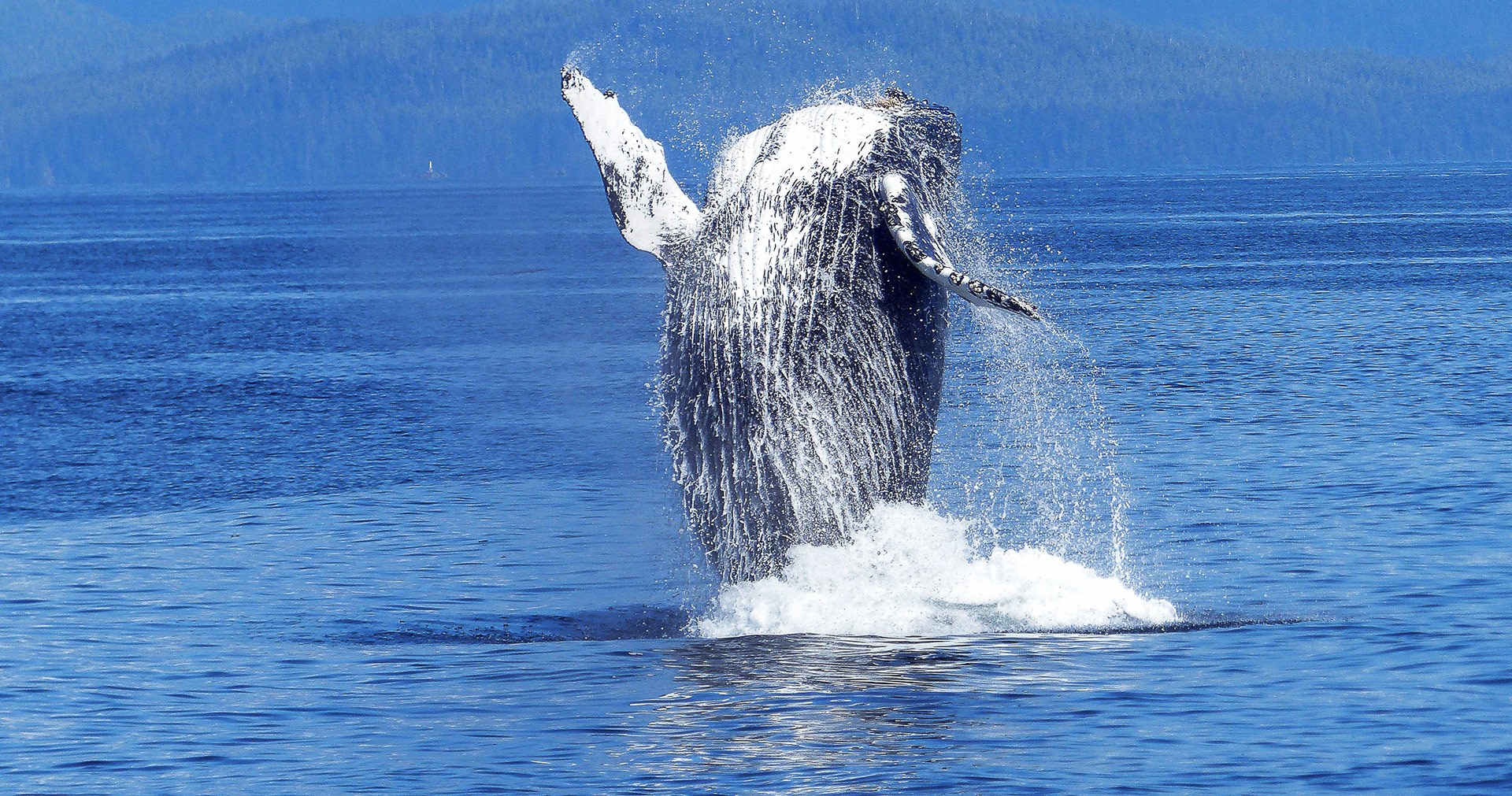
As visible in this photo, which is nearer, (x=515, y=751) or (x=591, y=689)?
(x=515, y=751)

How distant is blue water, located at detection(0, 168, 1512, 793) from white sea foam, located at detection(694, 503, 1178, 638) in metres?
0.32

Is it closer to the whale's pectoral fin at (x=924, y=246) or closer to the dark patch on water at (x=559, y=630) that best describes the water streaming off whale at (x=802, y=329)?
the whale's pectoral fin at (x=924, y=246)

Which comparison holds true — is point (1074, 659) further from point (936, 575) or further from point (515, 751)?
point (515, 751)

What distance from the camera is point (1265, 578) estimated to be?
1723cm

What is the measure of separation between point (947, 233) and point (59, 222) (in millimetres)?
168040

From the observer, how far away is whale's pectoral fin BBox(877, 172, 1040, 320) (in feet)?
35.1

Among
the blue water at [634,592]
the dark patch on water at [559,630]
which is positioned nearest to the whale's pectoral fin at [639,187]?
the blue water at [634,592]

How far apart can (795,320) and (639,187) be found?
1388 mm

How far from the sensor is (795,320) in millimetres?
12664

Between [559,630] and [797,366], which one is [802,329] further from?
[559,630]

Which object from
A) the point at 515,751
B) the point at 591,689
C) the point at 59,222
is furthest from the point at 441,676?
the point at 59,222

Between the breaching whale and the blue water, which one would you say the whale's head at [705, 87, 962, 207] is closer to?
the breaching whale

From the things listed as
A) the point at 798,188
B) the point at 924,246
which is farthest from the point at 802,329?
the point at 924,246

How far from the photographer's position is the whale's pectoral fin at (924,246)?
1070 centimetres
